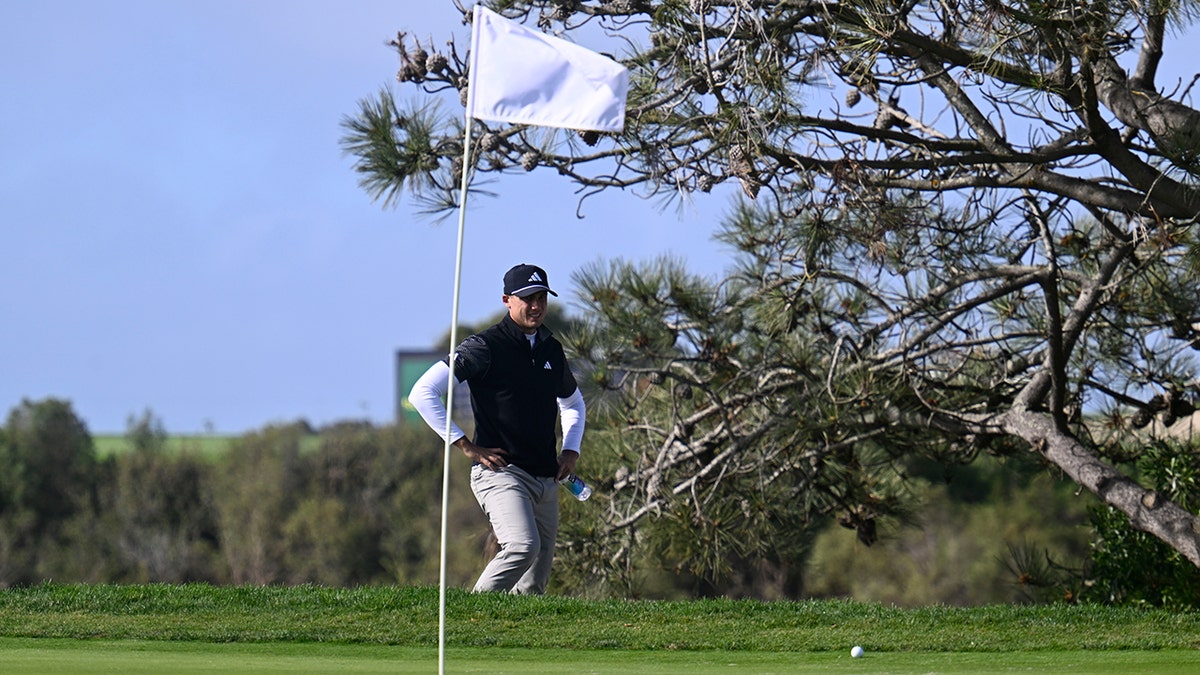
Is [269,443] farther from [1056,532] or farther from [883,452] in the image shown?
[883,452]

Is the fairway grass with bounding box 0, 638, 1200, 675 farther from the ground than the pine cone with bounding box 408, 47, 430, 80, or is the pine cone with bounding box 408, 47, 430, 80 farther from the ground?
the pine cone with bounding box 408, 47, 430, 80

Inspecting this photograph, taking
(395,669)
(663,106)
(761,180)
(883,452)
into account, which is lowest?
(395,669)

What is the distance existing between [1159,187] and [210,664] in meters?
5.12

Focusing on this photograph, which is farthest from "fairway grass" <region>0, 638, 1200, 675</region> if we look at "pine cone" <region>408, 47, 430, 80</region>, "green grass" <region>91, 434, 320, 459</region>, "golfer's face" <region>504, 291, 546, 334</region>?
"green grass" <region>91, 434, 320, 459</region>

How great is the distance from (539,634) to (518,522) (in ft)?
1.79

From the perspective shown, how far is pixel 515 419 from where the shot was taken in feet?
23.1

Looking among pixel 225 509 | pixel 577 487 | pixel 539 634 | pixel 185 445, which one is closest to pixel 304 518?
pixel 225 509

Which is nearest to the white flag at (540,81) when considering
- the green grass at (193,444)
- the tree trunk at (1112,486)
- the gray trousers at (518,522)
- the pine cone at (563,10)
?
the gray trousers at (518,522)

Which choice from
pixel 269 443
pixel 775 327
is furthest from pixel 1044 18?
pixel 269 443

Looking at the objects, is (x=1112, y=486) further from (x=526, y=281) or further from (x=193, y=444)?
(x=193, y=444)

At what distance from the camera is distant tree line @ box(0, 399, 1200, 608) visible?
36.7 metres

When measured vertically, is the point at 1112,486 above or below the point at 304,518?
below

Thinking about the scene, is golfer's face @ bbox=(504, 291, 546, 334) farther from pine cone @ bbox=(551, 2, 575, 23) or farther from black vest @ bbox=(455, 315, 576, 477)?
pine cone @ bbox=(551, 2, 575, 23)

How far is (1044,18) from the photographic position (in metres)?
6.68
